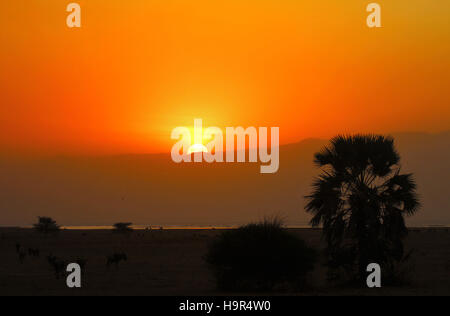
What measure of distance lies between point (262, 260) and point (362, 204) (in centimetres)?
454

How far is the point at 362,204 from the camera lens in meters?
A: 25.9

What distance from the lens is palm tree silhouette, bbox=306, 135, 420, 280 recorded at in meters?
25.8

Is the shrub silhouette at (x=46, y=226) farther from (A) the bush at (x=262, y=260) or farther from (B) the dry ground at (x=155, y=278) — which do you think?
(A) the bush at (x=262, y=260)

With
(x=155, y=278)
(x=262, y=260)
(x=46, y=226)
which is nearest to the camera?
(x=262, y=260)

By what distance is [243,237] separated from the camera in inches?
977

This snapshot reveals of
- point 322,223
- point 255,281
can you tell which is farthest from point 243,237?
point 322,223

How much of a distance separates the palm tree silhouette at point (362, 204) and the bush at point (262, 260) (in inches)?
75.4

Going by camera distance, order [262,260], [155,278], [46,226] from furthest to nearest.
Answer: [46,226] → [155,278] → [262,260]

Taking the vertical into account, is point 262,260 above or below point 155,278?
above

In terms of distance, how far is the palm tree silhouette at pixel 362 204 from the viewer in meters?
25.8

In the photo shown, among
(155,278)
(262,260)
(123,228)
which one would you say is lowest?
(155,278)

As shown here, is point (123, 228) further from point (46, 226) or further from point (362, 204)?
point (362, 204)

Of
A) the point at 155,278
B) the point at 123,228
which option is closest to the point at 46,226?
the point at 123,228
